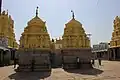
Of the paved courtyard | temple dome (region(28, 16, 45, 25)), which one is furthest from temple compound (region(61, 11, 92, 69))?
the paved courtyard

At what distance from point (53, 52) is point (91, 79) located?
1748 centimetres

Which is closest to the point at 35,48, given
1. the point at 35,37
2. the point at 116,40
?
the point at 35,37

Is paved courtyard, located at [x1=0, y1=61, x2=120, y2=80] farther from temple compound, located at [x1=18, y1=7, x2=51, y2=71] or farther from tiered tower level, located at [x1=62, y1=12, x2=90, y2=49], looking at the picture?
tiered tower level, located at [x1=62, y1=12, x2=90, y2=49]

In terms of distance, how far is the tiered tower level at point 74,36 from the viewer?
28953mm

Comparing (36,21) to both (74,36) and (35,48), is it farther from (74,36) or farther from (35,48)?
(74,36)

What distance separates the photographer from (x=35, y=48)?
2692 cm

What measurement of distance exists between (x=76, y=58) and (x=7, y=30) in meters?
21.8

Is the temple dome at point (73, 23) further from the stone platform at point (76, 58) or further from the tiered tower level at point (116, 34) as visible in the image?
the tiered tower level at point (116, 34)

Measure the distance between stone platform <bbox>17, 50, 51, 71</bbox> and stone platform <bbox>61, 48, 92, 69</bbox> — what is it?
124 inches

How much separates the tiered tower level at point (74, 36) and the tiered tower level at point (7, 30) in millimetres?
17283

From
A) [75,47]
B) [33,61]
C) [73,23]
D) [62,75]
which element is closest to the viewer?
[62,75]

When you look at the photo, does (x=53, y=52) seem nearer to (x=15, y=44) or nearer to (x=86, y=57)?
(x=86, y=57)

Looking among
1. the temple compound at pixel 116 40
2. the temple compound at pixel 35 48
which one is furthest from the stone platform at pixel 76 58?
the temple compound at pixel 116 40

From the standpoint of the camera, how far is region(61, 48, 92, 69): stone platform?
2739cm
